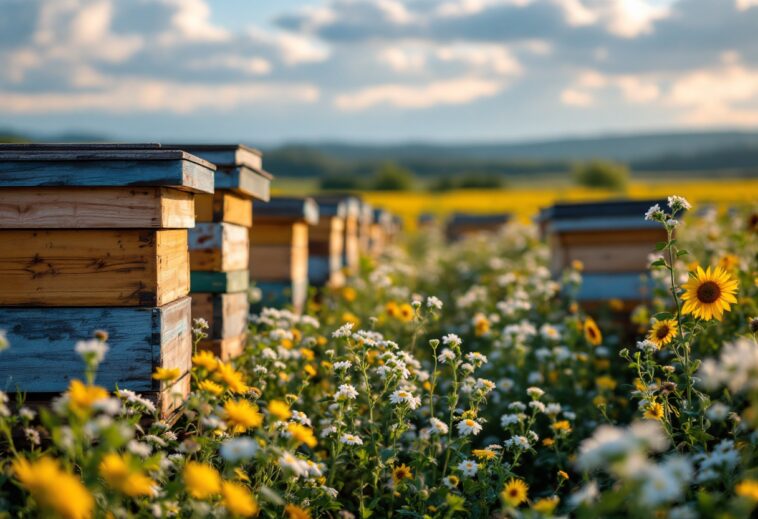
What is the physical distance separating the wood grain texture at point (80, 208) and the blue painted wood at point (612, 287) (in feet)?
16.1

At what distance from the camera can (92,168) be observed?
3.09 m

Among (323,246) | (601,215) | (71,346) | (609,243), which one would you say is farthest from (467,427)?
(323,246)

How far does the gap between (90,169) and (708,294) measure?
3.05 m

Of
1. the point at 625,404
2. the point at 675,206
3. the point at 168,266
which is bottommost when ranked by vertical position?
the point at 625,404

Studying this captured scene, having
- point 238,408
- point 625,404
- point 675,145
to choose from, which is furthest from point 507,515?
point 675,145

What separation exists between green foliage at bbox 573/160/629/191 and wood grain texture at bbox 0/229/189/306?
58.7 metres

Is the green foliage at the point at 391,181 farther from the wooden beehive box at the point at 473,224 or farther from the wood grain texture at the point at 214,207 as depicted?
the wood grain texture at the point at 214,207

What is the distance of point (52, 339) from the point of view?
3094mm

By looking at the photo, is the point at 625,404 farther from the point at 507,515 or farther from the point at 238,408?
the point at 238,408

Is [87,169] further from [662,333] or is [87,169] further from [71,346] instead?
[662,333]

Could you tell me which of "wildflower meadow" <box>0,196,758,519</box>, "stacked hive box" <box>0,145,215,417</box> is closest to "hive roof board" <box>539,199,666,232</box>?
"wildflower meadow" <box>0,196,758,519</box>

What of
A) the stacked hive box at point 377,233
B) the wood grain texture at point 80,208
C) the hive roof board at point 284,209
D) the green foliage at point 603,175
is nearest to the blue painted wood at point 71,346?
the wood grain texture at point 80,208

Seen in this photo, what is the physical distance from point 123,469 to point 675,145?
128 meters

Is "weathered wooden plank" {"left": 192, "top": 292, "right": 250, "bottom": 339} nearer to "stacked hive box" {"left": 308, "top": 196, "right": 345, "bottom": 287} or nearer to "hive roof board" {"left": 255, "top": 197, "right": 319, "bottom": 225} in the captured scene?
"hive roof board" {"left": 255, "top": 197, "right": 319, "bottom": 225}
